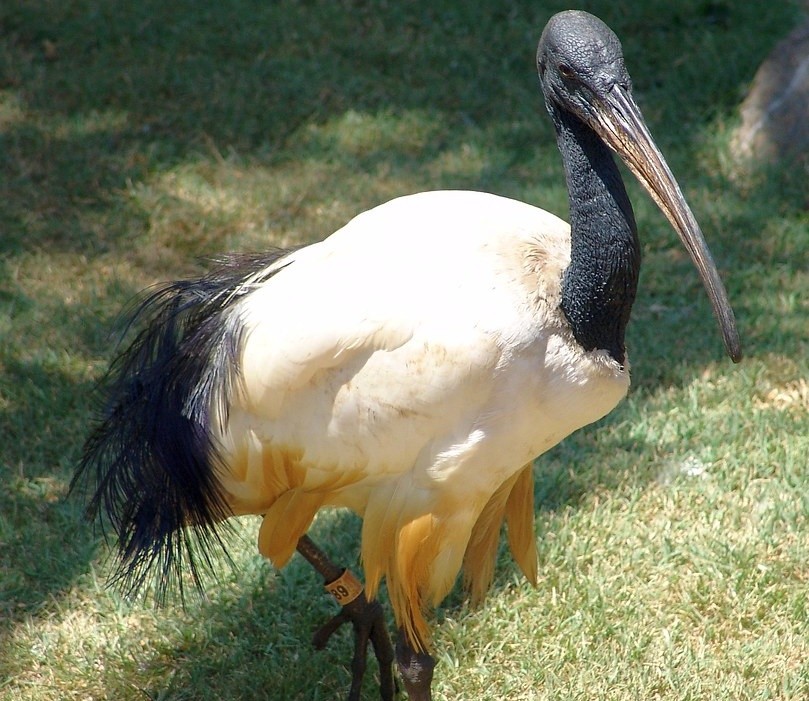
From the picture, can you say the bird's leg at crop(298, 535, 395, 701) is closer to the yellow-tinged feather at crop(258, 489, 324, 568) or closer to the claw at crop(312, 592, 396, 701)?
the claw at crop(312, 592, 396, 701)

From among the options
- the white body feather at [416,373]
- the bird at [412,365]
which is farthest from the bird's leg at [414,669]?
the white body feather at [416,373]

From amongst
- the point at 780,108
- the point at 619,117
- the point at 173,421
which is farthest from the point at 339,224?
the point at 619,117

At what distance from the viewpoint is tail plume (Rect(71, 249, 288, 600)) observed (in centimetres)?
310

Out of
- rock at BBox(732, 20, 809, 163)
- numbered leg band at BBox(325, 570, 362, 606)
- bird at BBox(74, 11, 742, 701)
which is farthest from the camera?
rock at BBox(732, 20, 809, 163)

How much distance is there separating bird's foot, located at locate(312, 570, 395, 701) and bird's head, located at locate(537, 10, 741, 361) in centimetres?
139

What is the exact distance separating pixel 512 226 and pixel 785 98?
3.67 meters

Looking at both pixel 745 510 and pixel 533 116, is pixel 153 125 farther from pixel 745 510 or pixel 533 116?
pixel 745 510

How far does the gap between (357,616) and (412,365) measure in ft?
3.40

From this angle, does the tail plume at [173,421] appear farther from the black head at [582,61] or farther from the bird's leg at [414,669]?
the black head at [582,61]

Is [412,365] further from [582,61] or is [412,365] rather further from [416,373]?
[582,61]

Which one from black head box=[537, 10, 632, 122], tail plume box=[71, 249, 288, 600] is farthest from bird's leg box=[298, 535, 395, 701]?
black head box=[537, 10, 632, 122]

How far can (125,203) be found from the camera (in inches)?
234

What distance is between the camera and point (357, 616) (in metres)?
3.48

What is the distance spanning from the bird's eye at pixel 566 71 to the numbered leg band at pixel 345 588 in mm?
1586
